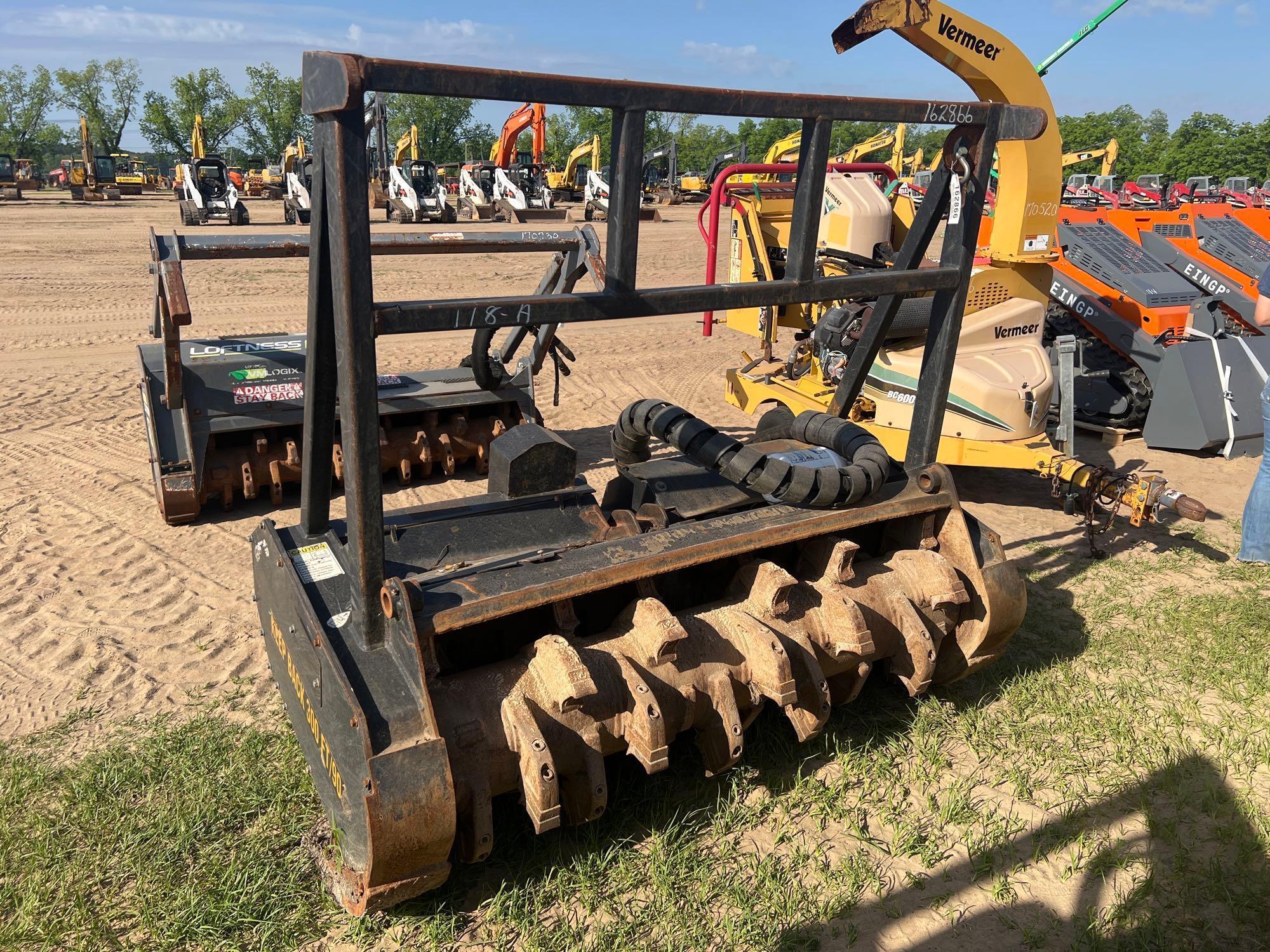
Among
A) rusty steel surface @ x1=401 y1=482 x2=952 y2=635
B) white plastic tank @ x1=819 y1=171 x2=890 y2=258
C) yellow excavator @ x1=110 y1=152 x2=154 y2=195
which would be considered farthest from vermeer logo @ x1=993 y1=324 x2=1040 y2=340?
yellow excavator @ x1=110 y1=152 x2=154 y2=195

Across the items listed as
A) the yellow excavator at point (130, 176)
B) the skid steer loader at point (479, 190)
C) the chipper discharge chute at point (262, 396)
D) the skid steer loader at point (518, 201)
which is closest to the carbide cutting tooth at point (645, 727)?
the chipper discharge chute at point (262, 396)

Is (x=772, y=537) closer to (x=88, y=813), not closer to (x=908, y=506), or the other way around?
(x=908, y=506)

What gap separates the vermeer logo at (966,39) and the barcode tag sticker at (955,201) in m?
1.65

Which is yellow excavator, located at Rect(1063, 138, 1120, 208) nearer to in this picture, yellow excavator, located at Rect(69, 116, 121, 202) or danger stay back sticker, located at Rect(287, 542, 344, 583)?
danger stay back sticker, located at Rect(287, 542, 344, 583)

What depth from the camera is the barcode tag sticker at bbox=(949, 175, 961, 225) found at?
3092 millimetres

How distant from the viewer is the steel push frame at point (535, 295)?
1.94 meters

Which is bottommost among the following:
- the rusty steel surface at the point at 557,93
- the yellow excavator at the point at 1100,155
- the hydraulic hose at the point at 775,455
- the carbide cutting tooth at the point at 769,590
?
the carbide cutting tooth at the point at 769,590

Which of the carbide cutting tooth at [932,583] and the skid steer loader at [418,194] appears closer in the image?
the carbide cutting tooth at [932,583]

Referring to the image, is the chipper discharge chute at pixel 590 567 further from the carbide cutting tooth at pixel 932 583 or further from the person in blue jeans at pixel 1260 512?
the person in blue jeans at pixel 1260 512

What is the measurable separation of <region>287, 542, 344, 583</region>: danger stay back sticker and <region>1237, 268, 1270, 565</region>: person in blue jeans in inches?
177

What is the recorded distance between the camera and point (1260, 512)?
4625mm

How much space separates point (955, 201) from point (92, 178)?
107 ft

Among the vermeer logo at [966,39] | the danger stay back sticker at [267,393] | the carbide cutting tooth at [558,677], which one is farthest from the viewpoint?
the danger stay back sticker at [267,393]

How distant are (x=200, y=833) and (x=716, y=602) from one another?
176 centimetres
